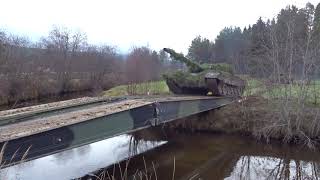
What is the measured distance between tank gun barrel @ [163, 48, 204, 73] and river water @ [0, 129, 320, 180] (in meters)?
2.98

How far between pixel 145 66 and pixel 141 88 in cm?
726

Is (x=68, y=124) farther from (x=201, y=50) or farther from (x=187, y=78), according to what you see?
(x=201, y=50)

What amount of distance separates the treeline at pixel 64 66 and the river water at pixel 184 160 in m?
15.2

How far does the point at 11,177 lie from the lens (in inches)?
395

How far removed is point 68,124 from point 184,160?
583 centimetres

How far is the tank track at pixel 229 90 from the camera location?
53.2 feet

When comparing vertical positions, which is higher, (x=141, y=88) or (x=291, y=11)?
(x=291, y=11)

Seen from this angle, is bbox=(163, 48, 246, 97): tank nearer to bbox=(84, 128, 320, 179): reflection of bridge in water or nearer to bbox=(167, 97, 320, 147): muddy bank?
bbox=(167, 97, 320, 147): muddy bank

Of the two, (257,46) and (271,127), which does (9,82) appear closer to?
(257,46)

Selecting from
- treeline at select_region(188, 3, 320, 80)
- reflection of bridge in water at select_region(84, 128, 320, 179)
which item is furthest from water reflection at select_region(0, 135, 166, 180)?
treeline at select_region(188, 3, 320, 80)

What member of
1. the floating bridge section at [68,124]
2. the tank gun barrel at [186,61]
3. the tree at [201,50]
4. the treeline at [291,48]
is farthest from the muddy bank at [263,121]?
the tree at [201,50]

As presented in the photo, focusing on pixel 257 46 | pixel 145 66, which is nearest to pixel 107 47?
pixel 145 66

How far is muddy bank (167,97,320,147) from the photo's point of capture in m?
14.5

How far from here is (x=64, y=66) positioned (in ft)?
134
